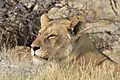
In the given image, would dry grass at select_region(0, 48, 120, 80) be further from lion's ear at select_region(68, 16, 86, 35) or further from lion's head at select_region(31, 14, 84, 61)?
lion's ear at select_region(68, 16, 86, 35)

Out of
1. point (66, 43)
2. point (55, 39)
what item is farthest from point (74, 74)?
point (55, 39)

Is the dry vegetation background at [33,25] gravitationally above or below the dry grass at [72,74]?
below

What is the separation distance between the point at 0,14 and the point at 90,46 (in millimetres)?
4284

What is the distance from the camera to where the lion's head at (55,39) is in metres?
6.63

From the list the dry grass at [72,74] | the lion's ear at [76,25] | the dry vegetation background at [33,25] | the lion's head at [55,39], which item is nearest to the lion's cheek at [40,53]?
the lion's head at [55,39]

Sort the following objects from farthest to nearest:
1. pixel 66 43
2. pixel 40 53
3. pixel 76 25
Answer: pixel 76 25, pixel 66 43, pixel 40 53

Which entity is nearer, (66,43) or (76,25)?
(66,43)

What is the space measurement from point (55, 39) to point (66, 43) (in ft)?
0.62

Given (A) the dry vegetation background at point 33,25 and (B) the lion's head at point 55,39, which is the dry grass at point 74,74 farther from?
(A) the dry vegetation background at point 33,25

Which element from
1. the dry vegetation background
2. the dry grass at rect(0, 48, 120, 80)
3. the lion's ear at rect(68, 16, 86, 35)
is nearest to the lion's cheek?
the dry grass at rect(0, 48, 120, 80)

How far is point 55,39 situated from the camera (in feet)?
22.9

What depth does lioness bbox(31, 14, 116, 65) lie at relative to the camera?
6.76m

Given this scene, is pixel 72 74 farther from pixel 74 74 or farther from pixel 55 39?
pixel 55 39

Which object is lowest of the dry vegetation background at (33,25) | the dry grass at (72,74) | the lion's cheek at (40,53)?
the dry vegetation background at (33,25)
